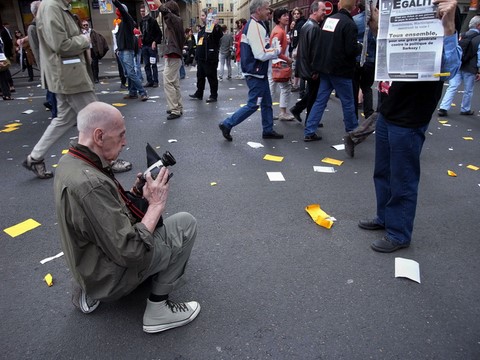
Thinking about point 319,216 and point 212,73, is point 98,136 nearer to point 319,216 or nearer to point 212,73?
point 319,216

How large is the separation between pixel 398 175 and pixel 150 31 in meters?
8.99

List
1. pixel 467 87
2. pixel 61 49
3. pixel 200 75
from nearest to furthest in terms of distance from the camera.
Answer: pixel 61 49 → pixel 467 87 → pixel 200 75

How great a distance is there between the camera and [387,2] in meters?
2.48

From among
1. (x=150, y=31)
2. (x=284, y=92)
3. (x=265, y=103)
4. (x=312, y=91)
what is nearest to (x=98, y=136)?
(x=265, y=103)

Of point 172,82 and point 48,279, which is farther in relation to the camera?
point 172,82

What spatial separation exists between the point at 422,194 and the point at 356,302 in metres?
2.07

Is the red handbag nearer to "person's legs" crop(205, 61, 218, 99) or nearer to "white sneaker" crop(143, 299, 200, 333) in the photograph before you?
"person's legs" crop(205, 61, 218, 99)

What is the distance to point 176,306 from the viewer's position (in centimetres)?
230

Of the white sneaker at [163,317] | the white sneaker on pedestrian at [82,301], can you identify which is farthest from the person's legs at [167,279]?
the white sneaker on pedestrian at [82,301]

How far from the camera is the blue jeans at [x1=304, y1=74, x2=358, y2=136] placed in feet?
17.6

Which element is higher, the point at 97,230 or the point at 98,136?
the point at 98,136

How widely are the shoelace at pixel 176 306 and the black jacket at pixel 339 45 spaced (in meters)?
4.07

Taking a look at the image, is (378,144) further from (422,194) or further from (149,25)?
(149,25)

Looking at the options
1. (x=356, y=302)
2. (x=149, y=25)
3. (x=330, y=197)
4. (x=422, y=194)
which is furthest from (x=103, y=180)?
(x=149, y=25)
